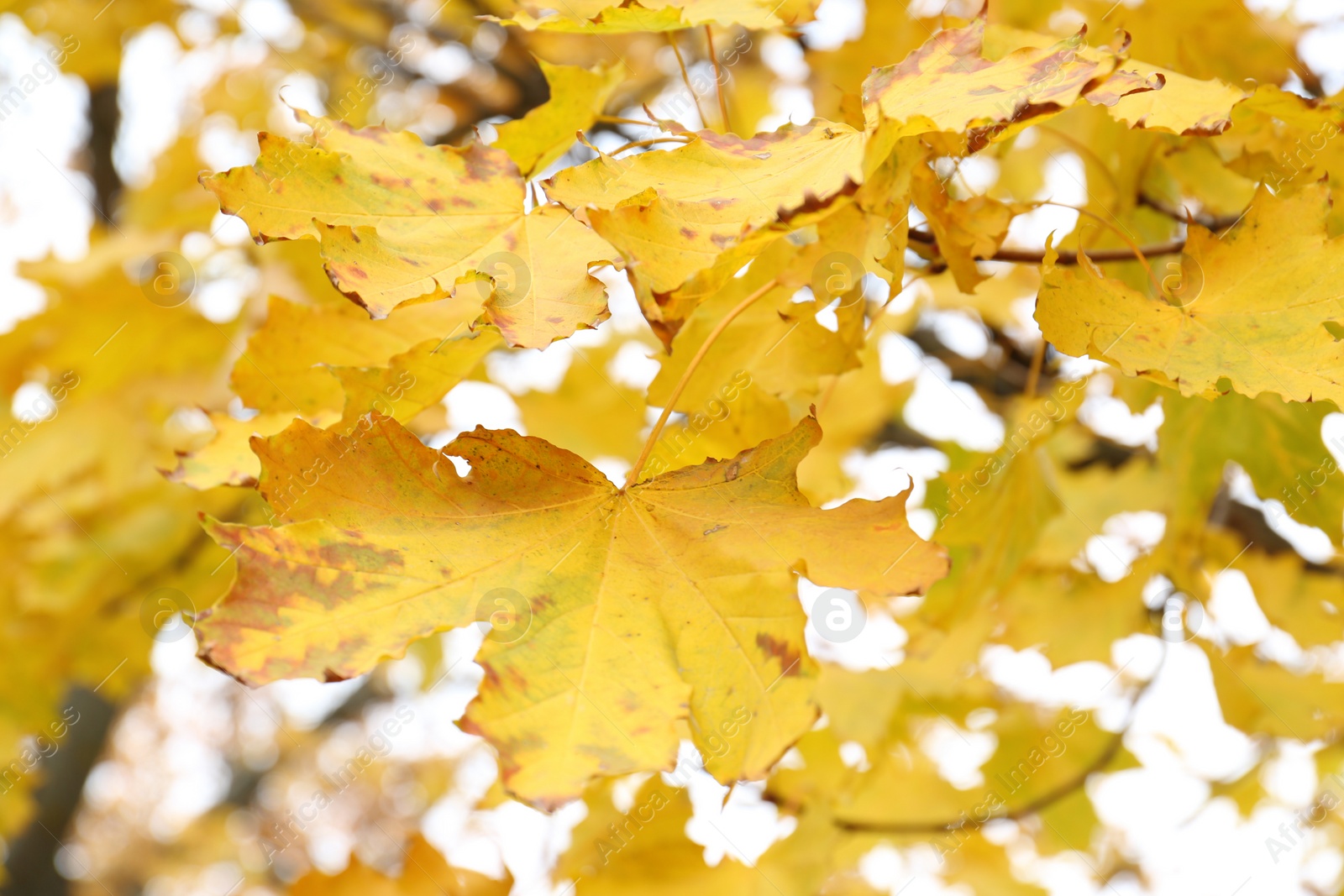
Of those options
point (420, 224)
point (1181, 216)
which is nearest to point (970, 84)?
point (420, 224)

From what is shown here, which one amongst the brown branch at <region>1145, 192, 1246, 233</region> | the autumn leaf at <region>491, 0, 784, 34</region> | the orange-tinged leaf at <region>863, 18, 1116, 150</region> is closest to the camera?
the orange-tinged leaf at <region>863, 18, 1116, 150</region>

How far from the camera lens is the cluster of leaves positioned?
0.48m

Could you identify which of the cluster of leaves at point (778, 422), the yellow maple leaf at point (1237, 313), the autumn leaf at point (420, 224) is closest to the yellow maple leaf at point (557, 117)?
the cluster of leaves at point (778, 422)

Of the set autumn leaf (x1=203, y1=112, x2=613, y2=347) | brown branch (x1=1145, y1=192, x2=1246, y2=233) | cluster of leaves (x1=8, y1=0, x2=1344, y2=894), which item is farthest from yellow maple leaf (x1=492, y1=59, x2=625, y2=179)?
brown branch (x1=1145, y1=192, x2=1246, y2=233)

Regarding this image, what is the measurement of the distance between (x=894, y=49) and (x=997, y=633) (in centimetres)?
77

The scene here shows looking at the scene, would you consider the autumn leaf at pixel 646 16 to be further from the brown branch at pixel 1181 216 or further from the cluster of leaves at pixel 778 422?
the brown branch at pixel 1181 216

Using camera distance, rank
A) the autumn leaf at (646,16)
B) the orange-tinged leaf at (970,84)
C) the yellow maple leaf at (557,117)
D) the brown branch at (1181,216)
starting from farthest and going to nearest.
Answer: the brown branch at (1181,216) < the yellow maple leaf at (557,117) < the autumn leaf at (646,16) < the orange-tinged leaf at (970,84)

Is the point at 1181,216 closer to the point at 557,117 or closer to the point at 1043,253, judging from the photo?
the point at 1043,253

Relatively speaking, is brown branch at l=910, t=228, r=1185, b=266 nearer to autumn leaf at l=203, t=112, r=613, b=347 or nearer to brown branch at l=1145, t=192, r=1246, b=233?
brown branch at l=1145, t=192, r=1246, b=233

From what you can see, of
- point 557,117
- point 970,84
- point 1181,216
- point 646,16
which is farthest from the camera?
point 1181,216

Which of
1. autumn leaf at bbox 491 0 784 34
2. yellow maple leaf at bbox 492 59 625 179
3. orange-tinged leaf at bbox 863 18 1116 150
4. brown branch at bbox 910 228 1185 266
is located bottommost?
brown branch at bbox 910 228 1185 266

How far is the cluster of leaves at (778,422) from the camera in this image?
0.48 m

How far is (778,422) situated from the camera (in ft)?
2.58

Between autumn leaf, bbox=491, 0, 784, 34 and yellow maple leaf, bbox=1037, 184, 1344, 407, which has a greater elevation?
autumn leaf, bbox=491, 0, 784, 34
